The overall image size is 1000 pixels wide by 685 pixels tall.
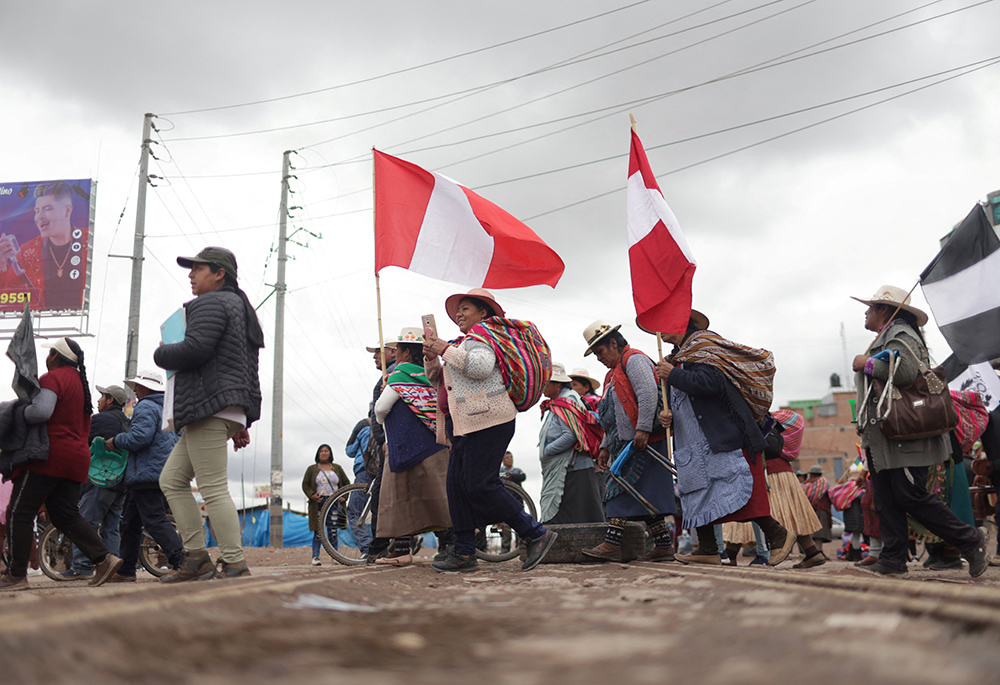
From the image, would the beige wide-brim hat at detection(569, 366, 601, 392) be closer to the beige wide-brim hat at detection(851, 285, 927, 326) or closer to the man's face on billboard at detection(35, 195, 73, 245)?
the beige wide-brim hat at detection(851, 285, 927, 326)

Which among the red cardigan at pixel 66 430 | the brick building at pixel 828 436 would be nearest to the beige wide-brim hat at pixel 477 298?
the red cardigan at pixel 66 430

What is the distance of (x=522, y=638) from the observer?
1.63 metres

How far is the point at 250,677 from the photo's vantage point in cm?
121

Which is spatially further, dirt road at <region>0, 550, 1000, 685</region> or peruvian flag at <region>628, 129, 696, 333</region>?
peruvian flag at <region>628, 129, 696, 333</region>

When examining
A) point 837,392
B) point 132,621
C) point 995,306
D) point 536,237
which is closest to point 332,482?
point 536,237

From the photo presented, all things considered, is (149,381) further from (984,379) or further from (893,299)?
(984,379)

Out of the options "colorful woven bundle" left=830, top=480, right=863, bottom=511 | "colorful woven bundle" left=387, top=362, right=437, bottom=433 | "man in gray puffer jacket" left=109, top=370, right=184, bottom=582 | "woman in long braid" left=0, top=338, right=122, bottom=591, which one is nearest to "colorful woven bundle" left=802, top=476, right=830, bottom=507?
"colorful woven bundle" left=830, top=480, right=863, bottom=511

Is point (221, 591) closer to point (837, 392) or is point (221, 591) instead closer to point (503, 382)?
point (503, 382)

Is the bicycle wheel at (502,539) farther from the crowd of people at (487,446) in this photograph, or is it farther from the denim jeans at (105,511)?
the denim jeans at (105,511)

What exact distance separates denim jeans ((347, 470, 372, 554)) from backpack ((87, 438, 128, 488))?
198 cm

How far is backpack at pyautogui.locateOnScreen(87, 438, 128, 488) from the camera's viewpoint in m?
6.58

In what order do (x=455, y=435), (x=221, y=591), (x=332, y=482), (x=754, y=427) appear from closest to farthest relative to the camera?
(x=221, y=591), (x=455, y=435), (x=754, y=427), (x=332, y=482)

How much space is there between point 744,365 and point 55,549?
297 inches

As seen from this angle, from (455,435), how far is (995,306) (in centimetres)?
365
